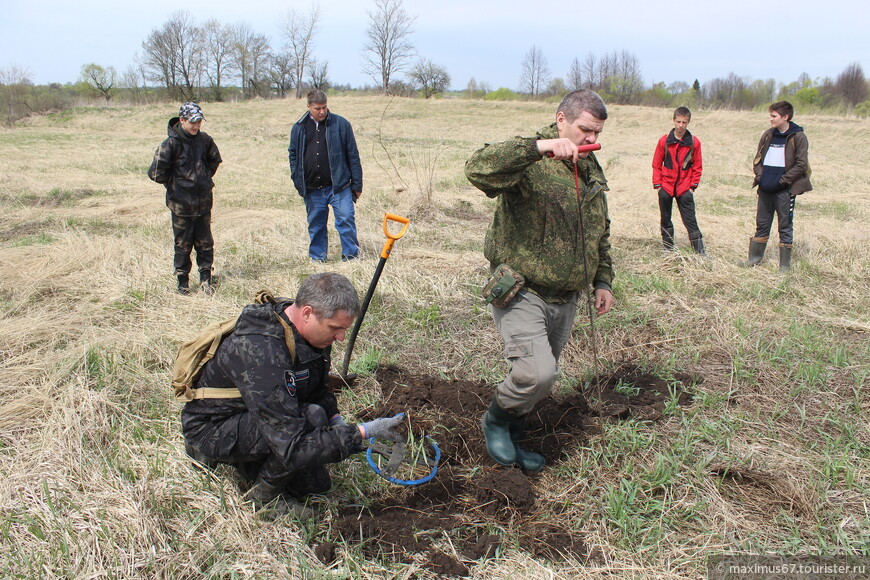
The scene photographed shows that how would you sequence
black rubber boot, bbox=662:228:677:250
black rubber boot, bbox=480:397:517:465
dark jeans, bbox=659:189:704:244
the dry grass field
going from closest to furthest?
the dry grass field, black rubber boot, bbox=480:397:517:465, dark jeans, bbox=659:189:704:244, black rubber boot, bbox=662:228:677:250

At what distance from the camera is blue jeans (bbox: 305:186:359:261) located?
6.43 metres

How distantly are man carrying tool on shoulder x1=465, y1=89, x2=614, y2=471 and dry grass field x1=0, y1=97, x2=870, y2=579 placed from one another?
0.45 meters

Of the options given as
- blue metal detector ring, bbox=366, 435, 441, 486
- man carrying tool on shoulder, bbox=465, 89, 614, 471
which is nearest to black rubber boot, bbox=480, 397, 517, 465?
man carrying tool on shoulder, bbox=465, 89, 614, 471

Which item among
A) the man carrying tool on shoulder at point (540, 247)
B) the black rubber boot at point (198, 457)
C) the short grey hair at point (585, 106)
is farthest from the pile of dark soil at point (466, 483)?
the short grey hair at point (585, 106)

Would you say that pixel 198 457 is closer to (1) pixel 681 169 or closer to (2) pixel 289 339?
(2) pixel 289 339

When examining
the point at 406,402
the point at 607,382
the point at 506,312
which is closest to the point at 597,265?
the point at 506,312

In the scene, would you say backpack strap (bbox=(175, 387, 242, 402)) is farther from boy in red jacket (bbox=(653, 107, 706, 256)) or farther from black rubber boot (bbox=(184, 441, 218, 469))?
boy in red jacket (bbox=(653, 107, 706, 256))

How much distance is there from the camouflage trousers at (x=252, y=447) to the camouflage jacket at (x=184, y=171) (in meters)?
3.52

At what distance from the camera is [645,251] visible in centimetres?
677

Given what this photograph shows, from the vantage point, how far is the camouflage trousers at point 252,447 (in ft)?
7.77

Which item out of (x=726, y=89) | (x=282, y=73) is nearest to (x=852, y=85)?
(x=726, y=89)

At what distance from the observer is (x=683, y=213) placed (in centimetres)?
662

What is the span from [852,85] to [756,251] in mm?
49765

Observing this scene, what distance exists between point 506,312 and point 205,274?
3.78m
